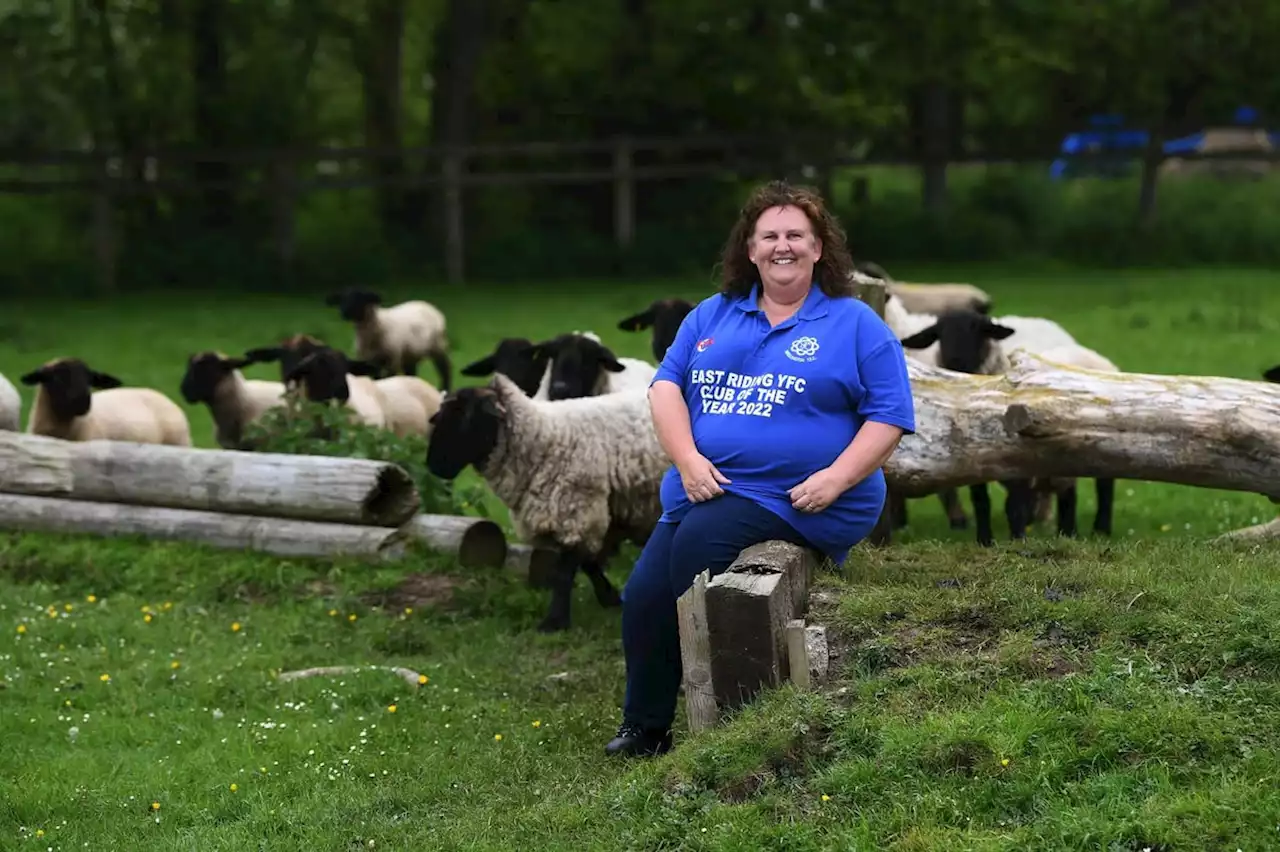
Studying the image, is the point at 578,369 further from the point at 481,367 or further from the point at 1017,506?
the point at 1017,506

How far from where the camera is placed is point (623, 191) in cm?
2916

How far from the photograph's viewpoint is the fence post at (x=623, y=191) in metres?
29.1

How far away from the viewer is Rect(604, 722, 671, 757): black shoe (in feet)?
20.4

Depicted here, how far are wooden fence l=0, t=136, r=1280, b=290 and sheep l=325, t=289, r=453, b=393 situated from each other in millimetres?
10226

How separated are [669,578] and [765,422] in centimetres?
70

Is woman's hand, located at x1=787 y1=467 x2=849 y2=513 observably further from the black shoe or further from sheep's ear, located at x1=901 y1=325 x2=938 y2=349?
sheep's ear, located at x1=901 y1=325 x2=938 y2=349

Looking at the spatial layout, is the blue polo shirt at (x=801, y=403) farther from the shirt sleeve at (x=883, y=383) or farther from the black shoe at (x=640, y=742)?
the black shoe at (x=640, y=742)

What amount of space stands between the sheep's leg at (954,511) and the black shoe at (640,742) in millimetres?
4947

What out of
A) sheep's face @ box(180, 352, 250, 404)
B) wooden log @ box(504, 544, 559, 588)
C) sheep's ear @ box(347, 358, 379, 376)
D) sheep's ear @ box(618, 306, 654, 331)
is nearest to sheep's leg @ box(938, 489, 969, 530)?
sheep's ear @ box(618, 306, 654, 331)

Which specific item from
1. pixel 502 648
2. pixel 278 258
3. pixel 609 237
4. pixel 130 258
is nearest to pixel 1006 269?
pixel 609 237

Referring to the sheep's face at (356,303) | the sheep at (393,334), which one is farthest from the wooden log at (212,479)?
the sheep at (393,334)

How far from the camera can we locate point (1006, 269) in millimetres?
27656

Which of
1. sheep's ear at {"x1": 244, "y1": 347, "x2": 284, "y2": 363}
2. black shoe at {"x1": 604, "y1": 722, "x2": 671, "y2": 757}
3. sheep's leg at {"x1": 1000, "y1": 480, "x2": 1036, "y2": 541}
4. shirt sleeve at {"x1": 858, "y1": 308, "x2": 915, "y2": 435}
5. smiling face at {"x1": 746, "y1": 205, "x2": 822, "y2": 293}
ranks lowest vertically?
black shoe at {"x1": 604, "y1": 722, "x2": 671, "y2": 757}

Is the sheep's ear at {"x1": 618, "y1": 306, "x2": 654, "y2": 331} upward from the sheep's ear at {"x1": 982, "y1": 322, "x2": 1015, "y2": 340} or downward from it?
downward
